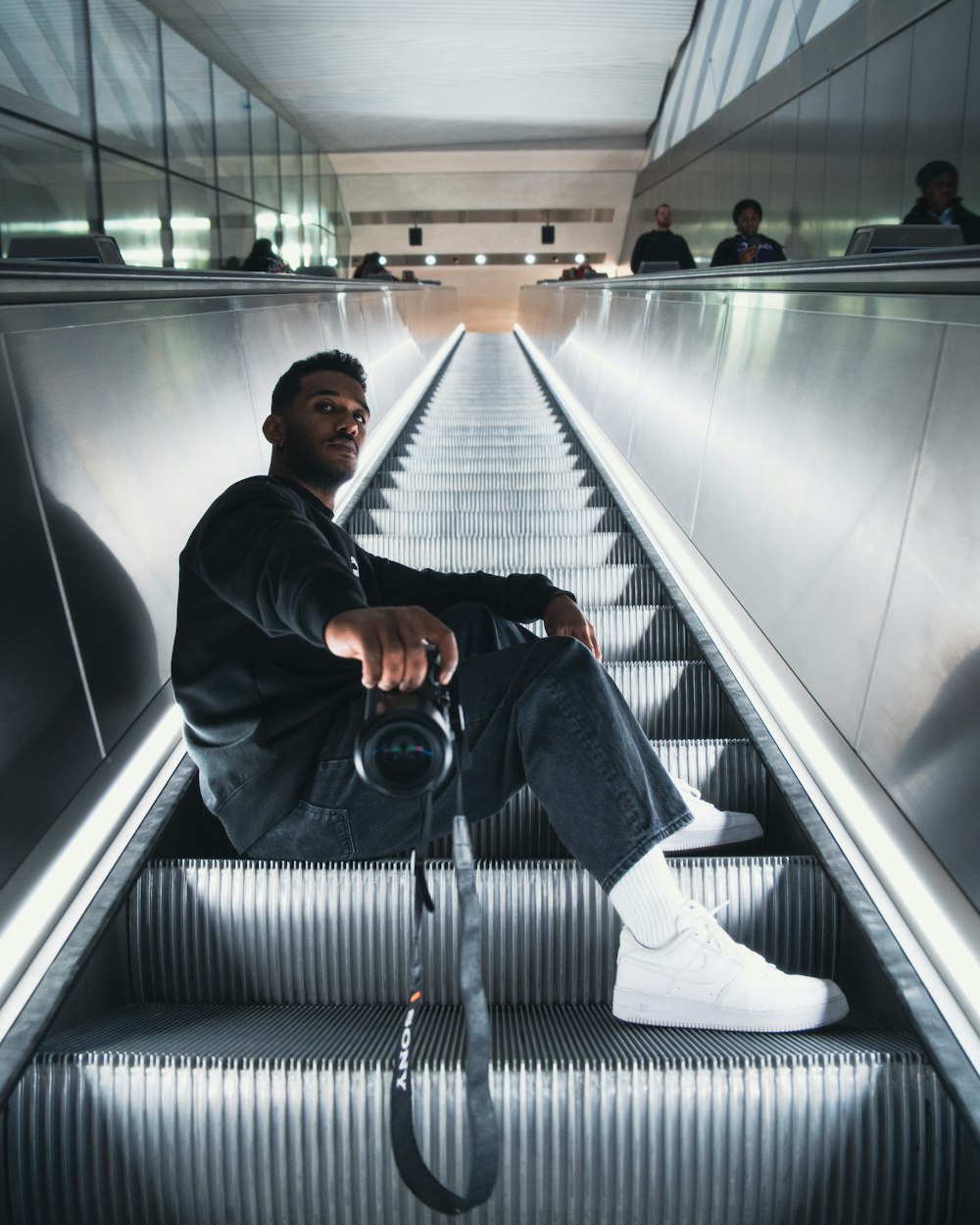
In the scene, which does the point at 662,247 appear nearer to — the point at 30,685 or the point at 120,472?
the point at 120,472

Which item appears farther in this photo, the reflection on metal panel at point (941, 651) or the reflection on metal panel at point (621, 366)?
the reflection on metal panel at point (621, 366)

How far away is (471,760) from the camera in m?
2.04

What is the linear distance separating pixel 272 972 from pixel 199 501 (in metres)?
1.51

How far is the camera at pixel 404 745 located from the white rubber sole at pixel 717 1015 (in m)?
0.74

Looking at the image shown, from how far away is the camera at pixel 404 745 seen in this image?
4.43ft

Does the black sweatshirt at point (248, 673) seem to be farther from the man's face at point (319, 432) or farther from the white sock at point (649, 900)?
the white sock at point (649, 900)

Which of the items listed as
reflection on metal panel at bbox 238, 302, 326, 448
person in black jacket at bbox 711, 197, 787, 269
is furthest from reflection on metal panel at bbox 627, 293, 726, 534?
person in black jacket at bbox 711, 197, 787, 269

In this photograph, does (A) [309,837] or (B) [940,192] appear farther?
(B) [940,192]

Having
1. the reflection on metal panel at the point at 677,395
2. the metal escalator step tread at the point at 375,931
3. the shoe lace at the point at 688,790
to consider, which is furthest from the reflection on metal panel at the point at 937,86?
the metal escalator step tread at the point at 375,931

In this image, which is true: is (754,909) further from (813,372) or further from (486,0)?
(486,0)

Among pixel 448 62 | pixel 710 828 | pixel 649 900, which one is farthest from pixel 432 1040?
pixel 448 62

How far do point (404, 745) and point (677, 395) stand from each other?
12.0ft

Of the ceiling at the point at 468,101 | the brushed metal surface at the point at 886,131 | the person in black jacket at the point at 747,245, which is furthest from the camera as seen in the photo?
the ceiling at the point at 468,101

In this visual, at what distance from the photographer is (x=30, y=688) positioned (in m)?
1.86
